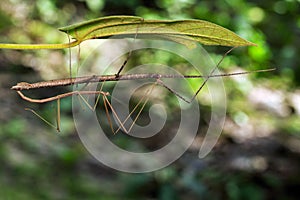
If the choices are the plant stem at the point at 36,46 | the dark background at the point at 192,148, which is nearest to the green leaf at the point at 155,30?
the plant stem at the point at 36,46

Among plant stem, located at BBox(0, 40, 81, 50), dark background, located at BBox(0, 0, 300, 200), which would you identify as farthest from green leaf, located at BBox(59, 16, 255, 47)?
dark background, located at BBox(0, 0, 300, 200)

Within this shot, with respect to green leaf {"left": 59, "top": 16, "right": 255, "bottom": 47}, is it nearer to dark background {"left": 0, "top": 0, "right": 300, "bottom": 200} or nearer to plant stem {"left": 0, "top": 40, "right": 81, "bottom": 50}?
plant stem {"left": 0, "top": 40, "right": 81, "bottom": 50}

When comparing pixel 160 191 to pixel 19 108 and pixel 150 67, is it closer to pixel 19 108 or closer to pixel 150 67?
pixel 150 67

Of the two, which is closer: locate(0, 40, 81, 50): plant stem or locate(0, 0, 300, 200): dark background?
locate(0, 40, 81, 50): plant stem

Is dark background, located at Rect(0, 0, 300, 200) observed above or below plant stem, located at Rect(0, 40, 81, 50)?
above

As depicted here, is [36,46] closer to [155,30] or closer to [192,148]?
[155,30]

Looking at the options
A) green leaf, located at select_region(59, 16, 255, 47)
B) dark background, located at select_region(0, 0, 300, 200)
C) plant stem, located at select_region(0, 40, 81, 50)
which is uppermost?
dark background, located at select_region(0, 0, 300, 200)

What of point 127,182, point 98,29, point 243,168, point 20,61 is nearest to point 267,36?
point 243,168

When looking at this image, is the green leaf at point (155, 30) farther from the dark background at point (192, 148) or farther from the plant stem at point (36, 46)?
the dark background at point (192, 148)
